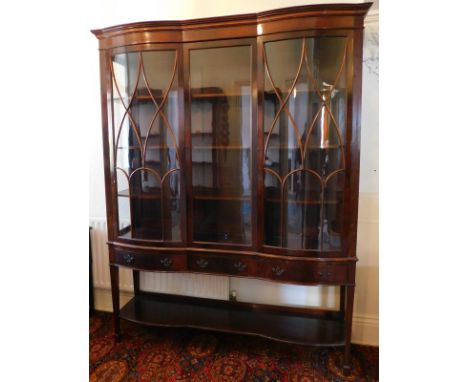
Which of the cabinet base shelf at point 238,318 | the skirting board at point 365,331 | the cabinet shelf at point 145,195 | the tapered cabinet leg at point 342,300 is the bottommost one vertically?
the skirting board at point 365,331

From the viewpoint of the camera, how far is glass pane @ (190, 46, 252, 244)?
1.71 m

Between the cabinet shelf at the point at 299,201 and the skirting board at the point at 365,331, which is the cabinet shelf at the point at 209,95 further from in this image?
the skirting board at the point at 365,331

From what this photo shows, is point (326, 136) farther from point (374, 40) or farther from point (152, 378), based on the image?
point (152, 378)

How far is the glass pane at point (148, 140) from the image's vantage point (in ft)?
5.77

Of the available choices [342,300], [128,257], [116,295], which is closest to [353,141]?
[342,300]

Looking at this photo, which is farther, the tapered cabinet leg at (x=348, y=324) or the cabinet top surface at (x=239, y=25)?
the tapered cabinet leg at (x=348, y=324)

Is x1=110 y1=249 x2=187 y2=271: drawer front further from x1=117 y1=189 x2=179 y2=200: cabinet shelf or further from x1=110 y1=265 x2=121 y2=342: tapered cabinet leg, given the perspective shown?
x1=117 y1=189 x2=179 y2=200: cabinet shelf

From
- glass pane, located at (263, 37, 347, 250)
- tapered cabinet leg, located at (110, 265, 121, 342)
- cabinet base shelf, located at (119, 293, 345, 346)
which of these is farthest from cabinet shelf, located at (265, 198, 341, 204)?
tapered cabinet leg, located at (110, 265, 121, 342)

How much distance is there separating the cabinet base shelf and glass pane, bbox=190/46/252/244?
605 mm

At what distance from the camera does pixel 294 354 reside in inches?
76.0

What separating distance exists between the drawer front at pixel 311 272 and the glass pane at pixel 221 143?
0.25m

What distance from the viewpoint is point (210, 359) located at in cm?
189

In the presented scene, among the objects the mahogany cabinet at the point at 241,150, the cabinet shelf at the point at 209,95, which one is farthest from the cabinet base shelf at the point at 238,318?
the cabinet shelf at the point at 209,95
